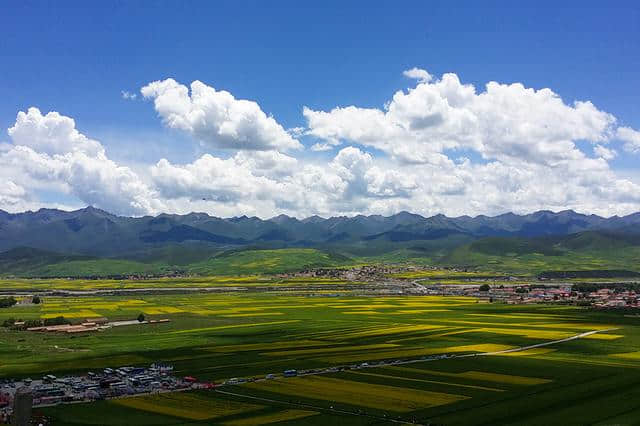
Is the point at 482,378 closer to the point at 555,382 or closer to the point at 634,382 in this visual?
the point at 555,382

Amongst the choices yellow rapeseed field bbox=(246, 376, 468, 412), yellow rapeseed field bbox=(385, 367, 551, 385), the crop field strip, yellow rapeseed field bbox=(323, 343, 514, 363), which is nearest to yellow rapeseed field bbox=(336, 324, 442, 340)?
the crop field strip

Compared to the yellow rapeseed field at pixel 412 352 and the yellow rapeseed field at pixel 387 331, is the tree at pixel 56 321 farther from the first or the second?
the yellow rapeseed field at pixel 412 352

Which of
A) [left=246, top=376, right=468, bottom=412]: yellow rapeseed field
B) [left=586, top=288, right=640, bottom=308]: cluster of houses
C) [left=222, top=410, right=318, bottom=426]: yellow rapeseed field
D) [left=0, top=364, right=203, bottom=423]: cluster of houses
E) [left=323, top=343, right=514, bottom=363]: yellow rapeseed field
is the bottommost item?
[left=586, top=288, right=640, bottom=308]: cluster of houses

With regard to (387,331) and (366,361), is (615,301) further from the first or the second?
(366,361)

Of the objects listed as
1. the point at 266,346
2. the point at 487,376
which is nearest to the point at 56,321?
the point at 266,346

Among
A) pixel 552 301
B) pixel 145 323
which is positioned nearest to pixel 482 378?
pixel 145 323

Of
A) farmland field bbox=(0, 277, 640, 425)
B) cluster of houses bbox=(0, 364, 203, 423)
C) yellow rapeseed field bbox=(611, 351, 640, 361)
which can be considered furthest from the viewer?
yellow rapeseed field bbox=(611, 351, 640, 361)

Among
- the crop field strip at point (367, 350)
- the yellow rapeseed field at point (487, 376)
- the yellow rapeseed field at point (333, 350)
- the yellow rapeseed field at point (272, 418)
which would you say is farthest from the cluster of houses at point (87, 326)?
the yellow rapeseed field at point (272, 418)

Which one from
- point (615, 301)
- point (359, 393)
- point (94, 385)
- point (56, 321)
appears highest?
point (56, 321)

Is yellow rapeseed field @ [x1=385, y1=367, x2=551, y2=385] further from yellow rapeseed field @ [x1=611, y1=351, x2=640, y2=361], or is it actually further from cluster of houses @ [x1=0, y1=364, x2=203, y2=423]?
cluster of houses @ [x1=0, y1=364, x2=203, y2=423]
